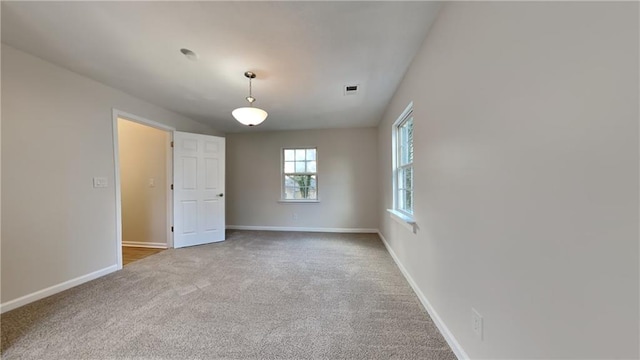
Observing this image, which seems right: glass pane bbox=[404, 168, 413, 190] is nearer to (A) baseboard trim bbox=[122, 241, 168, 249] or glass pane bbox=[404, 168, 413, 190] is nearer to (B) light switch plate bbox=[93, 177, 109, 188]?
(B) light switch plate bbox=[93, 177, 109, 188]

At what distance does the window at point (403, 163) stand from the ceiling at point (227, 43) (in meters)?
0.47

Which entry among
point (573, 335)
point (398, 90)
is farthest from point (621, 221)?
point (398, 90)

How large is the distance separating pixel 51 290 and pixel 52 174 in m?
1.10

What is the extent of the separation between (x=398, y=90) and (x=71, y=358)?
360 cm

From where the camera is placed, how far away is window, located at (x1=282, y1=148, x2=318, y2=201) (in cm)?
520

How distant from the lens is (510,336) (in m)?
1.00

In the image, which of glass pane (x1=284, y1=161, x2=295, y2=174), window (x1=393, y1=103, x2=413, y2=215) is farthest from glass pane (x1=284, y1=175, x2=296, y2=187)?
window (x1=393, y1=103, x2=413, y2=215)

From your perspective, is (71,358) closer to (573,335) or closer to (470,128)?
(573,335)

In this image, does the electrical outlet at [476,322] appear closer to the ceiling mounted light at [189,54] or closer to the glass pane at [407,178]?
the glass pane at [407,178]

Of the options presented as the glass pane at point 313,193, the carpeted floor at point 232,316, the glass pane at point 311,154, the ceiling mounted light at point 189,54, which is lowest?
the carpeted floor at point 232,316

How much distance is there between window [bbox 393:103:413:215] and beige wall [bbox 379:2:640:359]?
1.22 meters

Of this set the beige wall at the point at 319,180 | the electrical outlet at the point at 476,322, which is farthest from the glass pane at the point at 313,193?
the electrical outlet at the point at 476,322

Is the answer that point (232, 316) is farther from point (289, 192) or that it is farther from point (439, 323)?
point (289, 192)

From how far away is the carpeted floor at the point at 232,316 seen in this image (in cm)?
151
